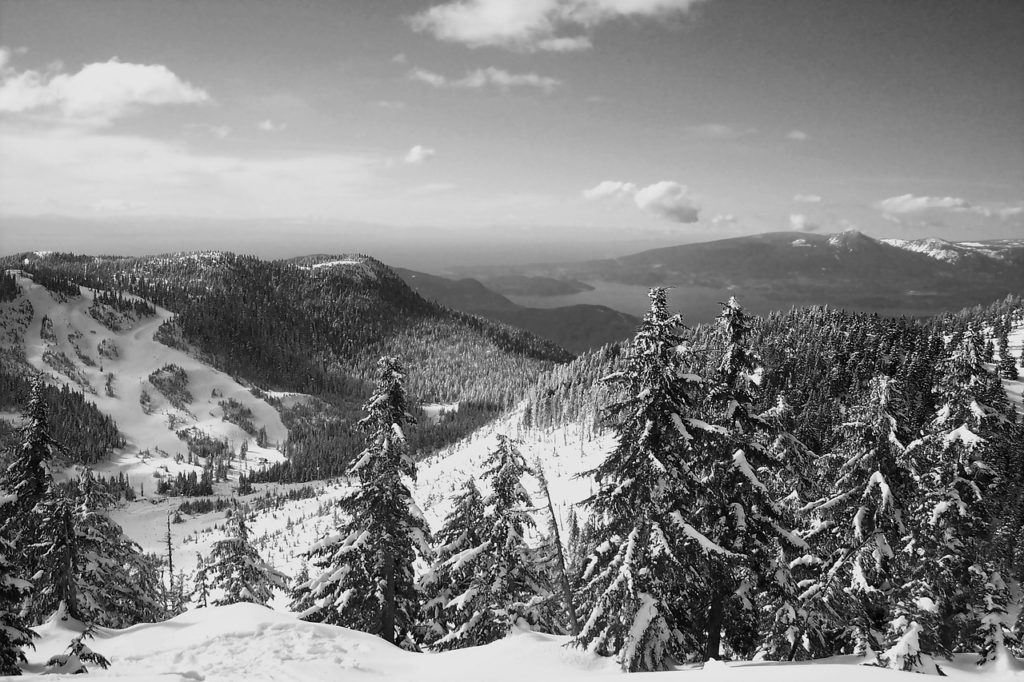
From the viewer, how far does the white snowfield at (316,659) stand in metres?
13.2

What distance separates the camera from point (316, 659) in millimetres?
14336

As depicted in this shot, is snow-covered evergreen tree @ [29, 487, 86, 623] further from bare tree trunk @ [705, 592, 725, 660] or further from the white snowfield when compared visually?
bare tree trunk @ [705, 592, 725, 660]

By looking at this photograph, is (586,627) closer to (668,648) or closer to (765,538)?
(668,648)

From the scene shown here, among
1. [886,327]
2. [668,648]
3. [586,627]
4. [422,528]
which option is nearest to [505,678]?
[586,627]

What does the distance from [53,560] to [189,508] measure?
5882 inches

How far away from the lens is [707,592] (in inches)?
603

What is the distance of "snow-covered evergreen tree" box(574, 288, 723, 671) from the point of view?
13.8 metres

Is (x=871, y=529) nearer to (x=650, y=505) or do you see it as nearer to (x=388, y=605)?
(x=650, y=505)

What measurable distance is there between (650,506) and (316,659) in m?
10.1

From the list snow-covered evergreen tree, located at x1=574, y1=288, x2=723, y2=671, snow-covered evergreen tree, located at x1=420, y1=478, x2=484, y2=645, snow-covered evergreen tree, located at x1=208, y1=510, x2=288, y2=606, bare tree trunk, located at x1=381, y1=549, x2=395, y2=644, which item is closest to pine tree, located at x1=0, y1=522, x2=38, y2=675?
bare tree trunk, located at x1=381, y1=549, x2=395, y2=644

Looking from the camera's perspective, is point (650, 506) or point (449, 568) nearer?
point (650, 506)

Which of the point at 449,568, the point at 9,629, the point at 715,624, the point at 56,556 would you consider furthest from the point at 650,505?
the point at 56,556

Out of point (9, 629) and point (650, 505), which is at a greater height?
point (650, 505)

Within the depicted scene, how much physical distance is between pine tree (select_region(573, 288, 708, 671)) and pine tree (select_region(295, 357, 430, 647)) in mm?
9534
